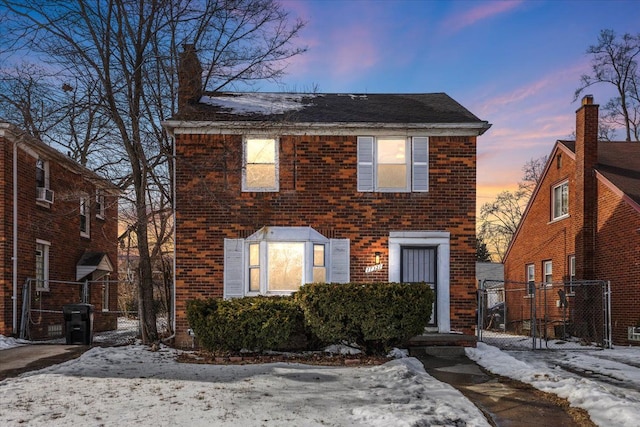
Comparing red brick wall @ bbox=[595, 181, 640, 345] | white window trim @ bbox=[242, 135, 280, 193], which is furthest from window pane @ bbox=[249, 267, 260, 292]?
red brick wall @ bbox=[595, 181, 640, 345]

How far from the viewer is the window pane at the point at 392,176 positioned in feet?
47.5

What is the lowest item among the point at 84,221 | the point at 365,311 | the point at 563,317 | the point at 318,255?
the point at 563,317

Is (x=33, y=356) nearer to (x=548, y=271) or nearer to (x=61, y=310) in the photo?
(x=61, y=310)

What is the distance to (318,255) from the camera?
46.6 ft

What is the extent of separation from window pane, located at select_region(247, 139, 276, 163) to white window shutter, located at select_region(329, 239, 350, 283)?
2608mm

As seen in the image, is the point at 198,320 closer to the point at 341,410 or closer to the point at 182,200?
the point at 182,200

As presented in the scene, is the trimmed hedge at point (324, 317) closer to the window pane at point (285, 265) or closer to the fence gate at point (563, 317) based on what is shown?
the window pane at point (285, 265)

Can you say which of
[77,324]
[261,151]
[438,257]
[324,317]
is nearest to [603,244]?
[438,257]

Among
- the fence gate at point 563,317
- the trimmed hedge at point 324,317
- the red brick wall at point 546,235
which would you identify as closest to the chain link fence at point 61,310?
the trimmed hedge at point 324,317

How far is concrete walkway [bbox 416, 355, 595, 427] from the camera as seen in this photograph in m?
7.52

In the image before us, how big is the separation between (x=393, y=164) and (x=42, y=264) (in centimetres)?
1109

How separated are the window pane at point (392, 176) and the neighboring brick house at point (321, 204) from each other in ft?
0.08

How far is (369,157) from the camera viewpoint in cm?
1441

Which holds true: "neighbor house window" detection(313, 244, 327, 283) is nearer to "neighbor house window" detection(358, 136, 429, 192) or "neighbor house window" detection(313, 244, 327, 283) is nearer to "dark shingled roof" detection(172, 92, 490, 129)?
"neighbor house window" detection(358, 136, 429, 192)
